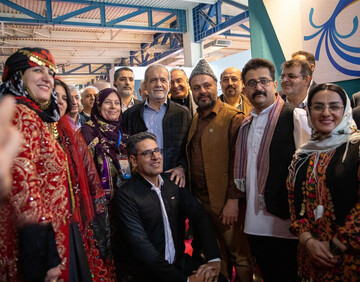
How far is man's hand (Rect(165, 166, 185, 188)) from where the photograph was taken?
7.79 feet

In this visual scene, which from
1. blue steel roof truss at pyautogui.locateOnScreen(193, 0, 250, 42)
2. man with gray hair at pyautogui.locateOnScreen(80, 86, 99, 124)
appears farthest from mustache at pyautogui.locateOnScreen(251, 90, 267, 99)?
blue steel roof truss at pyautogui.locateOnScreen(193, 0, 250, 42)

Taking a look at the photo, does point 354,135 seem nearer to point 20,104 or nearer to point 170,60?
point 20,104

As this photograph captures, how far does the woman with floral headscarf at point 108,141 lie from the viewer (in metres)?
2.32

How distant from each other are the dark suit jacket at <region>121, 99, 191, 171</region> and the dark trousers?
93cm

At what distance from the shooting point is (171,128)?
Result: 2.73 m

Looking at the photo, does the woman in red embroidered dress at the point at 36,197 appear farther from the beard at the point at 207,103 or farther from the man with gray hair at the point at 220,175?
the beard at the point at 207,103

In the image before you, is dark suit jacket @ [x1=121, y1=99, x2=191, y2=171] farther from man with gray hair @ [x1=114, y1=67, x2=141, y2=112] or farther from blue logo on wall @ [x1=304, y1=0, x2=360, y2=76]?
blue logo on wall @ [x1=304, y1=0, x2=360, y2=76]

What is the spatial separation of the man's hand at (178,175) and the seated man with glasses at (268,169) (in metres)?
0.45

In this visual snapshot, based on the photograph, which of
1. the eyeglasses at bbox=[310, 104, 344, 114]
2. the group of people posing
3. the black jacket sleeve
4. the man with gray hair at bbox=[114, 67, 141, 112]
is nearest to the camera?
the black jacket sleeve

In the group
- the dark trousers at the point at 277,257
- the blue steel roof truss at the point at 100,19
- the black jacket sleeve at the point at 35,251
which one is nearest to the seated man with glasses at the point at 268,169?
→ the dark trousers at the point at 277,257

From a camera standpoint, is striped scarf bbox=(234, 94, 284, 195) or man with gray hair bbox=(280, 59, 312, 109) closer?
striped scarf bbox=(234, 94, 284, 195)

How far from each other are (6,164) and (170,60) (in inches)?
470

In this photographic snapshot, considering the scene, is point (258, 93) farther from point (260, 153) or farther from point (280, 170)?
point (280, 170)

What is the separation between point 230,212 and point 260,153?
52cm
